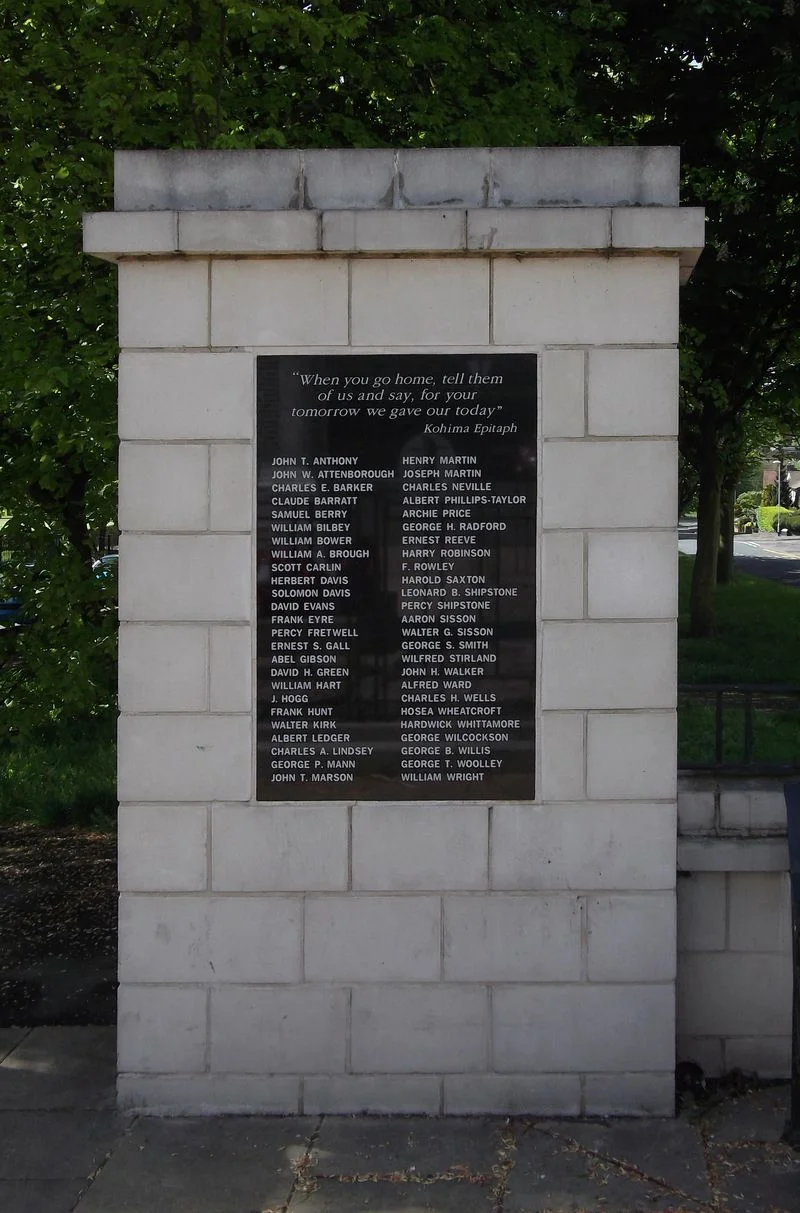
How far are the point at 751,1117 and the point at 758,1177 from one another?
0.45 m

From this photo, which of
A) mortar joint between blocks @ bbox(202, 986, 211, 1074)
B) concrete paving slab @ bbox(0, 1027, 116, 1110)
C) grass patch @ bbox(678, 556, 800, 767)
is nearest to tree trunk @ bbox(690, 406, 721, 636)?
grass patch @ bbox(678, 556, 800, 767)

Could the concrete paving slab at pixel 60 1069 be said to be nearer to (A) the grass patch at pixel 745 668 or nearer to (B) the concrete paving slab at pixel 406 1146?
(B) the concrete paving slab at pixel 406 1146

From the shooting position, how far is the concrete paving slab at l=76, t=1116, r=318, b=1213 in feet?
13.9

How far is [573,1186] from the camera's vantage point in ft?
14.2

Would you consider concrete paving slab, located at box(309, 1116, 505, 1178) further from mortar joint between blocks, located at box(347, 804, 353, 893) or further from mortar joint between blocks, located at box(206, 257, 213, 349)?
mortar joint between blocks, located at box(206, 257, 213, 349)

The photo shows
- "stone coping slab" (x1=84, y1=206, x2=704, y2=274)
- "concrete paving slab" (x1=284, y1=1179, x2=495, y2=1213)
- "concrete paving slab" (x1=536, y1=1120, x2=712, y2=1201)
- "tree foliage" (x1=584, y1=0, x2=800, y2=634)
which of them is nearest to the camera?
"concrete paving slab" (x1=284, y1=1179, x2=495, y2=1213)

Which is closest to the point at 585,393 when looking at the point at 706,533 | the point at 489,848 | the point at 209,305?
the point at 209,305

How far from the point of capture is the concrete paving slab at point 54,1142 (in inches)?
176

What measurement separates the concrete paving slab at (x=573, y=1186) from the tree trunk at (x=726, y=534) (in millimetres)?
24973

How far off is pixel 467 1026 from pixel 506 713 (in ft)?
3.85

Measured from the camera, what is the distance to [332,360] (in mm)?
4797

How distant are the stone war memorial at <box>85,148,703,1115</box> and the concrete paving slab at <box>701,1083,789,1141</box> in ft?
0.65

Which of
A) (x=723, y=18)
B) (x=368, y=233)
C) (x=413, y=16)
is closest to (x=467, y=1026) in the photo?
(x=368, y=233)

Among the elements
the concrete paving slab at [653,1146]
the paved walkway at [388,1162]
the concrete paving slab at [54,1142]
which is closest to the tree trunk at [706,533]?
the concrete paving slab at [653,1146]
